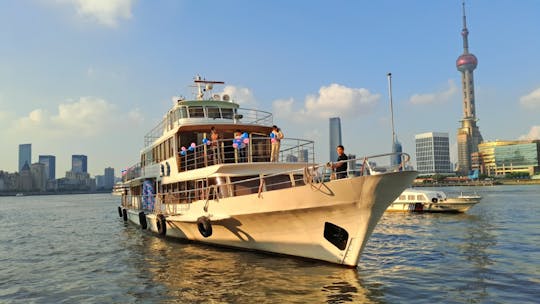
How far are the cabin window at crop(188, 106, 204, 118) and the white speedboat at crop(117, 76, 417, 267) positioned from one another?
5 cm

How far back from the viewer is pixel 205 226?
45.9 ft

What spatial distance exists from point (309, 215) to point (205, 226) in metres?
4.11

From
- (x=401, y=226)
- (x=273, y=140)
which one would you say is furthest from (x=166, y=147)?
(x=401, y=226)

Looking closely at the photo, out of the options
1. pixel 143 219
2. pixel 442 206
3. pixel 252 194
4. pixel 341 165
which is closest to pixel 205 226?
pixel 252 194

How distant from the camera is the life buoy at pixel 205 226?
13935 mm

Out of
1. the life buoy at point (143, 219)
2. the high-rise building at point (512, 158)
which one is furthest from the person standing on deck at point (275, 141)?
the high-rise building at point (512, 158)

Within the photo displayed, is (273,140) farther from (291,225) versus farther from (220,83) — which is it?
(220,83)

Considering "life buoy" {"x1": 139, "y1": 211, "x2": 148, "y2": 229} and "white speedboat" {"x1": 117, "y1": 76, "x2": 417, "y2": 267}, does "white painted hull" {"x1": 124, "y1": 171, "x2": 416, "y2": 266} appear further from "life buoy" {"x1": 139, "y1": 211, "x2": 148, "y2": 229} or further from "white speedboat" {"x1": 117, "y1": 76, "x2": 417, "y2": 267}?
"life buoy" {"x1": 139, "y1": 211, "x2": 148, "y2": 229}

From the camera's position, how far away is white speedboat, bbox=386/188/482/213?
106 ft

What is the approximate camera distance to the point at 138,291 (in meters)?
10.6

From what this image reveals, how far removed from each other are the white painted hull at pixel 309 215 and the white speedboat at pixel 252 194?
0.03 m

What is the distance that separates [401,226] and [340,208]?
14763 mm

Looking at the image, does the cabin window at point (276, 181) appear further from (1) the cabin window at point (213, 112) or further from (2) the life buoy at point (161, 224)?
(1) the cabin window at point (213, 112)

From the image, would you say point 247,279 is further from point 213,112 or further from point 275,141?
point 213,112
